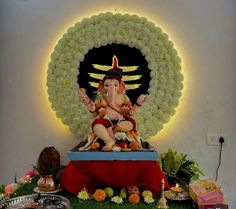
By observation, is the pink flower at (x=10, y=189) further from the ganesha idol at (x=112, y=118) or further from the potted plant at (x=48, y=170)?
the ganesha idol at (x=112, y=118)

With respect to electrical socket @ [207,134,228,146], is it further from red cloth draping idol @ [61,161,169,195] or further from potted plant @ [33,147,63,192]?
potted plant @ [33,147,63,192]

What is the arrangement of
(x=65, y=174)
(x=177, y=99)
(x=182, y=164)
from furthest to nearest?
(x=177, y=99) → (x=182, y=164) → (x=65, y=174)

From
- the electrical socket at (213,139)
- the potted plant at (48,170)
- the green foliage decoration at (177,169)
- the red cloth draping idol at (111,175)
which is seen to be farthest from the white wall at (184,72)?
the red cloth draping idol at (111,175)

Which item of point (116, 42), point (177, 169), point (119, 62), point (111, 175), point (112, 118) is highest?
point (116, 42)

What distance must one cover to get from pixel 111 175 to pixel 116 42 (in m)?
1.23

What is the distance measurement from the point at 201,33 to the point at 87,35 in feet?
3.23

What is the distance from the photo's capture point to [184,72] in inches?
109

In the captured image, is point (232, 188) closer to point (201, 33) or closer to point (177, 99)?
point (177, 99)

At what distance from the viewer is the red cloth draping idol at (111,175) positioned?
1.94 m

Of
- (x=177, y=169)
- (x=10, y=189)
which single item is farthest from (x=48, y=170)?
(x=177, y=169)

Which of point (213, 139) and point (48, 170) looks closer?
point (48, 170)

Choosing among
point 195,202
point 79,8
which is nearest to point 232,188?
point 195,202

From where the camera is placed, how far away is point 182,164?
2.46 meters

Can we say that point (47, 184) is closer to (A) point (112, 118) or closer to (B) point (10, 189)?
(B) point (10, 189)
